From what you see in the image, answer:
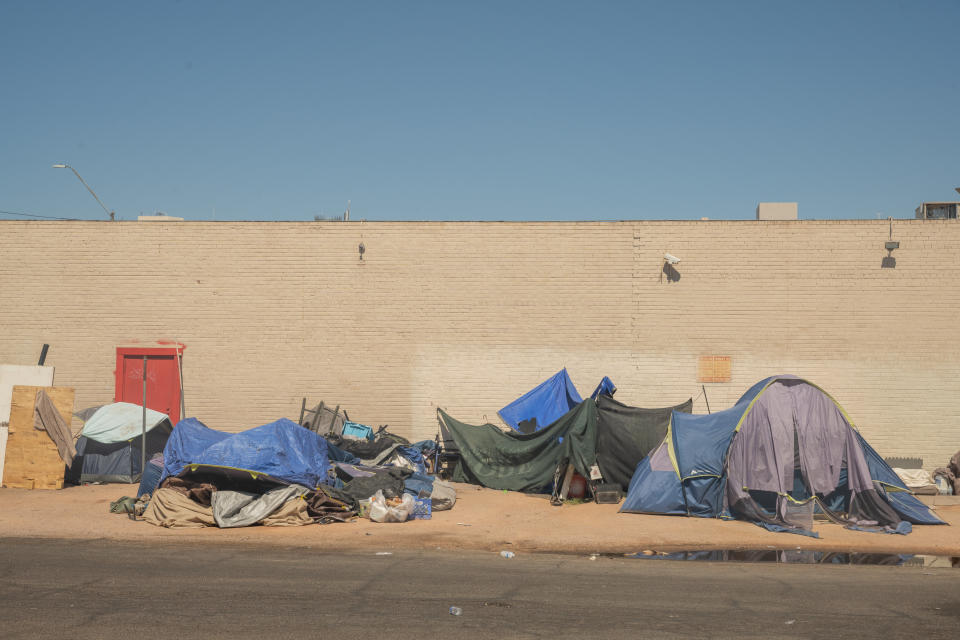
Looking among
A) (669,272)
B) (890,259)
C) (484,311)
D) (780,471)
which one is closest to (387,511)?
(780,471)

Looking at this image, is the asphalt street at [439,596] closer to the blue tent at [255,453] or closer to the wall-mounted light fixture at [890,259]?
the blue tent at [255,453]

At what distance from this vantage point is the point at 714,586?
9516 millimetres

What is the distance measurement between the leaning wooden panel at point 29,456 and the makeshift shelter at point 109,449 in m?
0.62

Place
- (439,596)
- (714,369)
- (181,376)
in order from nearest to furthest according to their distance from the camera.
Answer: (439,596)
(714,369)
(181,376)

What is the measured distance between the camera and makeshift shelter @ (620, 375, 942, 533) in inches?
553

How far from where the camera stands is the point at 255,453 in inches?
549

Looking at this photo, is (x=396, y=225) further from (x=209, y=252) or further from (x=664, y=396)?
(x=664, y=396)

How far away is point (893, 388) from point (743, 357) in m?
3.50

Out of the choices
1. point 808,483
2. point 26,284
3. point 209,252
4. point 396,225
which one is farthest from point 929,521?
point 26,284

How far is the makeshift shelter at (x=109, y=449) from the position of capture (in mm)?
17469

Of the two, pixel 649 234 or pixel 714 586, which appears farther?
pixel 649 234

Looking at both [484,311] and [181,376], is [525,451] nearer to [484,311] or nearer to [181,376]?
[484,311]

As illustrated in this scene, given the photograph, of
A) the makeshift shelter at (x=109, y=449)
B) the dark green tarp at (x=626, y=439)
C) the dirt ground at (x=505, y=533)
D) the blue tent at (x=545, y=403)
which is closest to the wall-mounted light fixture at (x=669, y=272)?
the blue tent at (x=545, y=403)

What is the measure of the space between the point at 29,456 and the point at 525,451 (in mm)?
10112
